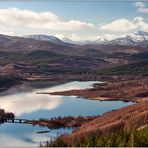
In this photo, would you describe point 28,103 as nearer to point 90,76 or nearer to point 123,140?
point 123,140

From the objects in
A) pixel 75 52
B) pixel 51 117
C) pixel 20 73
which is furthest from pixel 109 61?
pixel 51 117

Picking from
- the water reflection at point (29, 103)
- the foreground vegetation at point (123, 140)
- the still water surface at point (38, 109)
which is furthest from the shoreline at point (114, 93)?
the foreground vegetation at point (123, 140)

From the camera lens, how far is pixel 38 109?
32312 millimetres

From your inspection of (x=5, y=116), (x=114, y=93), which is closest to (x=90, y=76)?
(x=114, y=93)

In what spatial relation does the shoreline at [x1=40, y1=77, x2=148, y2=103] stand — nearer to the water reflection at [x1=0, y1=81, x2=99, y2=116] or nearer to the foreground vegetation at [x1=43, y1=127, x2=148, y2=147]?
the water reflection at [x1=0, y1=81, x2=99, y2=116]

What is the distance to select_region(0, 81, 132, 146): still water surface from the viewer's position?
2233cm

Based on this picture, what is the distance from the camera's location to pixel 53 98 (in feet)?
127

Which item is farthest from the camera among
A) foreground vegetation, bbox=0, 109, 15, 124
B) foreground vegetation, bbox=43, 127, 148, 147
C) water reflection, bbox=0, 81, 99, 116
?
water reflection, bbox=0, 81, 99, 116

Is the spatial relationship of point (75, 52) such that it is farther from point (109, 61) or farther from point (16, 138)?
point (16, 138)

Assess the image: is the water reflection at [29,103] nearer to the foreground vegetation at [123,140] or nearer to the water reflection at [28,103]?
the water reflection at [28,103]

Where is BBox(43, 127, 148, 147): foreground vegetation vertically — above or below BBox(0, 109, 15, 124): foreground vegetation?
above

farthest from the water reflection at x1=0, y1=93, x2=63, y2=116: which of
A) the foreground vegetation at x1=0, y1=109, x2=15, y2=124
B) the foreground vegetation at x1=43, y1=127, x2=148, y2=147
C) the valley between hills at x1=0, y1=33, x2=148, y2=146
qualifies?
the foreground vegetation at x1=43, y1=127, x2=148, y2=147

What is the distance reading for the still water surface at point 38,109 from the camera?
22328mm

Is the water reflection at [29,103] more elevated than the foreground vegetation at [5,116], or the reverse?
the water reflection at [29,103]
